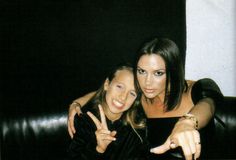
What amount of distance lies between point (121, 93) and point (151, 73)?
167 millimetres

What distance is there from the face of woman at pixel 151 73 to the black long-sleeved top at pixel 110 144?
23cm

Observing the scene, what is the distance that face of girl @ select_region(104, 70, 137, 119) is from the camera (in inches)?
45.6

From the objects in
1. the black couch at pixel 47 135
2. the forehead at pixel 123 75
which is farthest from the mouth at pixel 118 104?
the black couch at pixel 47 135

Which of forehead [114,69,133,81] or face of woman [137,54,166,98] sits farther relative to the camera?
forehead [114,69,133,81]

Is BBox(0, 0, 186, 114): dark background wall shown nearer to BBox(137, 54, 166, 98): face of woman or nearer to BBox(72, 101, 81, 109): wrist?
BBox(72, 101, 81, 109): wrist

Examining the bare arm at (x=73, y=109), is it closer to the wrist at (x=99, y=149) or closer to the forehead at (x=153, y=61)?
the wrist at (x=99, y=149)

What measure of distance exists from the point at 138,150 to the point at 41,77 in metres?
0.63

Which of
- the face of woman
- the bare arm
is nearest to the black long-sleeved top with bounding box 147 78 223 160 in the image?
the face of woman

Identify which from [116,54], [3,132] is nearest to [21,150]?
[3,132]

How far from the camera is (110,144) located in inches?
47.4

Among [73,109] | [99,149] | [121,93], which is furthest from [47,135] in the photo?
[121,93]

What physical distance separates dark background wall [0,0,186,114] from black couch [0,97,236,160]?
0.11 m

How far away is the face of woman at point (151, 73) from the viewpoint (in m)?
1.08

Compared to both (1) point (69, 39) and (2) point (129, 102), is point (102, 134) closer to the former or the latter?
(2) point (129, 102)
